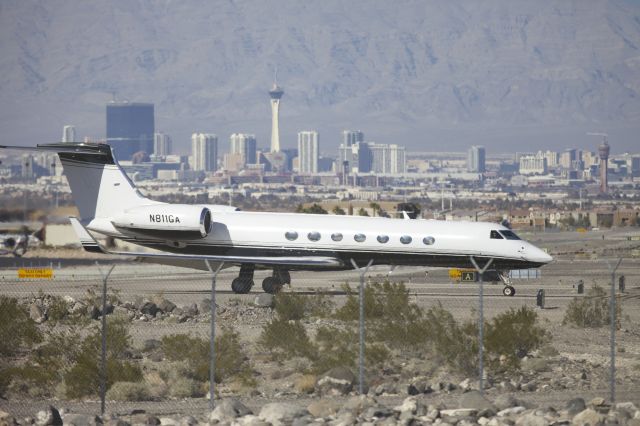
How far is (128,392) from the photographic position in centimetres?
2612

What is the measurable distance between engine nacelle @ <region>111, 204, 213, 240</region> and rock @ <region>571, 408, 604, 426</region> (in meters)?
23.5

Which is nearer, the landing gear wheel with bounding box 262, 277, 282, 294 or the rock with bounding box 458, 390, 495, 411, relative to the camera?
the rock with bounding box 458, 390, 495, 411

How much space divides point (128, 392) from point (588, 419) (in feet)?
27.7

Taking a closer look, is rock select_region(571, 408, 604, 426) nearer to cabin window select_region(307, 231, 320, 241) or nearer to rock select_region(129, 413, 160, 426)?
rock select_region(129, 413, 160, 426)

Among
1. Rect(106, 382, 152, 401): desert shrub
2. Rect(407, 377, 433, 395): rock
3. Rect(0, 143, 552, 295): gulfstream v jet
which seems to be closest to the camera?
Rect(106, 382, 152, 401): desert shrub

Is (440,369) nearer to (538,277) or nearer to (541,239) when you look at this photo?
(538,277)

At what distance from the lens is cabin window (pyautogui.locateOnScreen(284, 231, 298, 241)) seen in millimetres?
44625

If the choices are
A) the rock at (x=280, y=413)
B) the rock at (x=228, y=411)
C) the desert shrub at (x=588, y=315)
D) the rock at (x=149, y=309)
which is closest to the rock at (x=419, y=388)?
the rock at (x=280, y=413)

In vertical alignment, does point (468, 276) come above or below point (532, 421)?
above

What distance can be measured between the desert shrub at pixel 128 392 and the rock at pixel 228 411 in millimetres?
2445

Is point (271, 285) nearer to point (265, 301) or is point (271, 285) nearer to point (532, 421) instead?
point (265, 301)

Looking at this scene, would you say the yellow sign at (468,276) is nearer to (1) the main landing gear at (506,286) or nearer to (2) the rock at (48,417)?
(1) the main landing gear at (506,286)

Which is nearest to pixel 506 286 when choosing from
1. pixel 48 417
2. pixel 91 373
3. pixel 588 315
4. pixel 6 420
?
pixel 588 315

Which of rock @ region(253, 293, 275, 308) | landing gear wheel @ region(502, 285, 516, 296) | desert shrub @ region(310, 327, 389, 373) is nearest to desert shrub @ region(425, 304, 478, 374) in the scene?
desert shrub @ region(310, 327, 389, 373)
